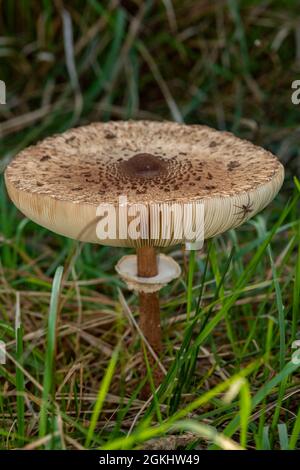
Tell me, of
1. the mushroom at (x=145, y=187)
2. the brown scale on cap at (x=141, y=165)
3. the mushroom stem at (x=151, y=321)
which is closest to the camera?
the mushroom at (x=145, y=187)

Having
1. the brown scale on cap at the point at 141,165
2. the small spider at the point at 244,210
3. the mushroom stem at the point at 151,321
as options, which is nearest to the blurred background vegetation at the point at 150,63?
the brown scale on cap at the point at 141,165

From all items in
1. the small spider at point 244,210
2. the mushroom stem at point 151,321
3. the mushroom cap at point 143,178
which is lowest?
the mushroom stem at point 151,321

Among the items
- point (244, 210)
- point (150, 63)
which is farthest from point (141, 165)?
point (150, 63)

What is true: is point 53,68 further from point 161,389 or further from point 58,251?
point 161,389

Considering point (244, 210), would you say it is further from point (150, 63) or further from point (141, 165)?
point (150, 63)

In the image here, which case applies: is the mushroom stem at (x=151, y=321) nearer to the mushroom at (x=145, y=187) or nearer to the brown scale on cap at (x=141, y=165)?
the mushroom at (x=145, y=187)

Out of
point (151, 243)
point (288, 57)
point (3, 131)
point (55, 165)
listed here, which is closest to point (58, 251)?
point (3, 131)

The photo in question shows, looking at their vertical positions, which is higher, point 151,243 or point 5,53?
point 5,53
